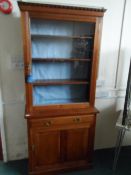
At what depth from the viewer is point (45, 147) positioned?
1801 millimetres

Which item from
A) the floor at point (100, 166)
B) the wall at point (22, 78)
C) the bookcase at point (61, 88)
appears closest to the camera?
the bookcase at point (61, 88)

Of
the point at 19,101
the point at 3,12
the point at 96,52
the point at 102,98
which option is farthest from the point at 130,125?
the point at 3,12

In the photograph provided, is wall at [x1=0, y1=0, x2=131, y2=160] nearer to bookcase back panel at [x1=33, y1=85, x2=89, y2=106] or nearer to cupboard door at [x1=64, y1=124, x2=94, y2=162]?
bookcase back panel at [x1=33, y1=85, x2=89, y2=106]

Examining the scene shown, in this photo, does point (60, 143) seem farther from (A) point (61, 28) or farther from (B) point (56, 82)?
(A) point (61, 28)

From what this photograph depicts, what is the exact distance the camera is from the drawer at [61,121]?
168 centimetres

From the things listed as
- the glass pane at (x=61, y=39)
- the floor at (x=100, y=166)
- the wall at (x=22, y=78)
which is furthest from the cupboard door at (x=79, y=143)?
the glass pane at (x=61, y=39)

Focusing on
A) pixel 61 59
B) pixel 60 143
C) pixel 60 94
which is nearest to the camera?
pixel 61 59

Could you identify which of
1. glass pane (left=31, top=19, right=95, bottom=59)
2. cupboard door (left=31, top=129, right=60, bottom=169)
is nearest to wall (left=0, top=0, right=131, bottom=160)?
→ glass pane (left=31, top=19, right=95, bottom=59)

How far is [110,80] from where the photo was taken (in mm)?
2201

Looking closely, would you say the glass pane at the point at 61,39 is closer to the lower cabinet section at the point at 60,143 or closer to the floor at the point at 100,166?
the lower cabinet section at the point at 60,143

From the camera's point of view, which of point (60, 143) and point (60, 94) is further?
point (60, 94)

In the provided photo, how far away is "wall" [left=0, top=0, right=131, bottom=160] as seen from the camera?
70.2 inches

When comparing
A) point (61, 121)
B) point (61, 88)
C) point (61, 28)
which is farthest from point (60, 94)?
point (61, 28)

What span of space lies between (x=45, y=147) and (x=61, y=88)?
0.70m
